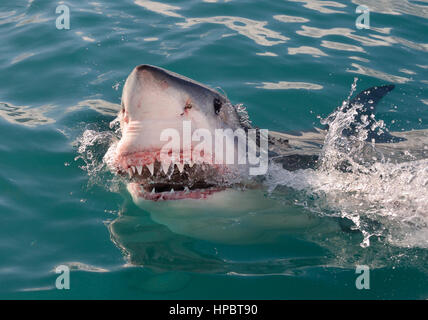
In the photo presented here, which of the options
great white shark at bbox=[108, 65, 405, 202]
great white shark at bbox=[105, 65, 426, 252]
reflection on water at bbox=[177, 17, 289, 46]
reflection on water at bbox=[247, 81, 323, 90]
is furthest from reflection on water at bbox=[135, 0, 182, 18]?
great white shark at bbox=[108, 65, 405, 202]

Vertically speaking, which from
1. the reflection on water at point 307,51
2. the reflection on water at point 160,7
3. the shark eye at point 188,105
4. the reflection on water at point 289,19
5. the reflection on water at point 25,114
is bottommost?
the reflection on water at point 25,114

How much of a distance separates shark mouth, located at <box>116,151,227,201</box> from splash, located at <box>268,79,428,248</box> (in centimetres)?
56

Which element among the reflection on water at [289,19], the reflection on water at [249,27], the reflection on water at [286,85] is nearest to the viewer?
the reflection on water at [286,85]

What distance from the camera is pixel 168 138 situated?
122 inches

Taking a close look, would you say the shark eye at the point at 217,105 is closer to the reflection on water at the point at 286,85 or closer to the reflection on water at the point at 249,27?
the reflection on water at the point at 286,85

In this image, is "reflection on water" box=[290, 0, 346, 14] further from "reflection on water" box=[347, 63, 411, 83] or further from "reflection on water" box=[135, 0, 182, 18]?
"reflection on water" box=[135, 0, 182, 18]

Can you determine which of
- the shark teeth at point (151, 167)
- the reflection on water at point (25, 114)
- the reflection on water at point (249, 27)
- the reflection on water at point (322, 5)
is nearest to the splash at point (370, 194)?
the shark teeth at point (151, 167)

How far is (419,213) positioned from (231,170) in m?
1.35

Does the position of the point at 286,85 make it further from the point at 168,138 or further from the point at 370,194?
the point at 168,138

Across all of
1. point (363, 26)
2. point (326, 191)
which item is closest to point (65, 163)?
point (326, 191)

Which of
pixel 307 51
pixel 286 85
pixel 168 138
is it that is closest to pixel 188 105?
pixel 168 138

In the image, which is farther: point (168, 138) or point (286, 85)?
point (286, 85)

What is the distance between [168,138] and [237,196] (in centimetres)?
69

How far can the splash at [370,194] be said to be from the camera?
12.3 ft
